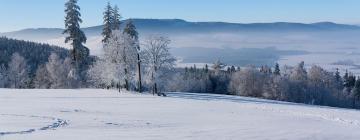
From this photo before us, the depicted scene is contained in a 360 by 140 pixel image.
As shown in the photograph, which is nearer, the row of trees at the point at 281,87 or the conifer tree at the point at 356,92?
the row of trees at the point at 281,87

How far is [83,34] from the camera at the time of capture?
79.5 m

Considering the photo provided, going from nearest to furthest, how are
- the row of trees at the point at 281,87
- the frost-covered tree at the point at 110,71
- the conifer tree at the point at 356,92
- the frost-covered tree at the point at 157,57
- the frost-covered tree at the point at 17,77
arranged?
the frost-covered tree at the point at 110,71 < the frost-covered tree at the point at 157,57 < the frost-covered tree at the point at 17,77 < the row of trees at the point at 281,87 < the conifer tree at the point at 356,92

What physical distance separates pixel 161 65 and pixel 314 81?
287ft

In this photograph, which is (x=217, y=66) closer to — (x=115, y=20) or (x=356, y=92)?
(x=356, y=92)

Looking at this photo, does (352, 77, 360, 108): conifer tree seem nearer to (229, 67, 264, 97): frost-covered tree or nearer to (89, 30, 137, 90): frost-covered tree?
(229, 67, 264, 97): frost-covered tree

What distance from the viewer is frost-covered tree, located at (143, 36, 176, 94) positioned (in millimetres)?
73506

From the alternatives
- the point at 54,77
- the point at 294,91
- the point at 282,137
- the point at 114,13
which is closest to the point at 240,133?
the point at 282,137

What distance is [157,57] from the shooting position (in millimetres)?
→ 73750

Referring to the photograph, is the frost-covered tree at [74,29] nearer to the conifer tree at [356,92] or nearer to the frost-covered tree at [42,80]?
the frost-covered tree at [42,80]

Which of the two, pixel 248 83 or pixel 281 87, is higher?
pixel 248 83

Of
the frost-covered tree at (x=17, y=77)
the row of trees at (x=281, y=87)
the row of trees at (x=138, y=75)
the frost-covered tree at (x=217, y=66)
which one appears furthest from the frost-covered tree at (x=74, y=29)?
the frost-covered tree at (x=217, y=66)

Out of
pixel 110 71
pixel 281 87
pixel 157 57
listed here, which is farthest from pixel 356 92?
pixel 110 71

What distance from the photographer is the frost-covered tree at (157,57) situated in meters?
73.5

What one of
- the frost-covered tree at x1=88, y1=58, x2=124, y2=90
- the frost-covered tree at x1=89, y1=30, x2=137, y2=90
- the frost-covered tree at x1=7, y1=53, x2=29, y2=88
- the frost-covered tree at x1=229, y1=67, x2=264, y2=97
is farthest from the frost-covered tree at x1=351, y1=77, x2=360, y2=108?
the frost-covered tree at x1=88, y1=58, x2=124, y2=90
